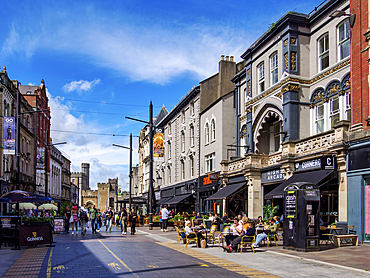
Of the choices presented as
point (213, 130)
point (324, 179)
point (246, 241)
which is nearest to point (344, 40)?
point (324, 179)

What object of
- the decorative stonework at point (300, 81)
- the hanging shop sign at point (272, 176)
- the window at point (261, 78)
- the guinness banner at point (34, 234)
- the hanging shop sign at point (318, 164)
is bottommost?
the guinness banner at point (34, 234)

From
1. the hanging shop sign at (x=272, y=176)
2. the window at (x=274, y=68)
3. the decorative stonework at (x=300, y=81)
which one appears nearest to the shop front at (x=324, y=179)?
the hanging shop sign at (x=272, y=176)

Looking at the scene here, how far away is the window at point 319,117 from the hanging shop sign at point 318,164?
2386mm

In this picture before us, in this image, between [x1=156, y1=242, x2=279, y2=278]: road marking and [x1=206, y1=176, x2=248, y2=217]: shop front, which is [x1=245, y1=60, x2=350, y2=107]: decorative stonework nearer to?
[x1=206, y1=176, x2=248, y2=217]: shop front

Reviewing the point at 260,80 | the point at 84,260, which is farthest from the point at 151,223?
the point at 84,260

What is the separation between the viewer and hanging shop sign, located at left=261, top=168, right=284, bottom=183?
74.4 feet

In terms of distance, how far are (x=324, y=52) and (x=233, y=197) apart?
11.8m

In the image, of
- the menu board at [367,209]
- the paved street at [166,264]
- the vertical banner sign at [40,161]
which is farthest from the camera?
the vertical banner sign at [40,161]

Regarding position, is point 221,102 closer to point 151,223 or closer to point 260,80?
point 260,80

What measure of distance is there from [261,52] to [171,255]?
1624cm

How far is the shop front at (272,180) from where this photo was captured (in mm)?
22859

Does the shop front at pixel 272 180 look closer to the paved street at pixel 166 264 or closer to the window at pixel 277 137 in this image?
the window at pixel 277 137

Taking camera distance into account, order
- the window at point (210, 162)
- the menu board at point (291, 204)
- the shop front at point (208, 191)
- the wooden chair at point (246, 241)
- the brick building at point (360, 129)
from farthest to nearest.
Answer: the window at point (210, 162) → the shop front at point (208, 191) → the brick building at point (360, 129) → the menu board at point (291, 204) → the wooden chair at point (246, 241)

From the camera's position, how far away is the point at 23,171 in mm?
48031
